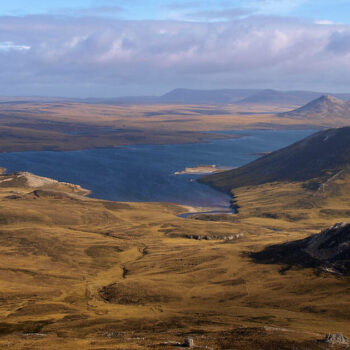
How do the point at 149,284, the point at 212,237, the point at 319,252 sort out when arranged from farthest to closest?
the point at 212,237, the point at 319,252, the point at 149,284

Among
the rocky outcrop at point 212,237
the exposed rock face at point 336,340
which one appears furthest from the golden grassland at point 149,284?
the exposed rock face at point 336,340

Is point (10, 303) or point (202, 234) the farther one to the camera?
point (202, 234)

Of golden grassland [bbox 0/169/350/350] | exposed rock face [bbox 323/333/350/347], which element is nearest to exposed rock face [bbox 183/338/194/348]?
golden grassland [bbox 0/169/350/350]

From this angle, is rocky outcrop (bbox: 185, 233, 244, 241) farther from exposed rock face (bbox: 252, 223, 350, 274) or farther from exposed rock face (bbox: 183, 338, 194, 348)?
exposed rock face (bbox: 183, 338, 194, 348)

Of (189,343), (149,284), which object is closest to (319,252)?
(149,284)

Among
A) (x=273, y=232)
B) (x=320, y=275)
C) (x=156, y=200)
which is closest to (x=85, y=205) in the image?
(x=156, y=200)

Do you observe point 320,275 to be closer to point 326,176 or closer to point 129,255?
point 129,255

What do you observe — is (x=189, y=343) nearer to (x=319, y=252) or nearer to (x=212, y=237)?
(x=319, y=252)
